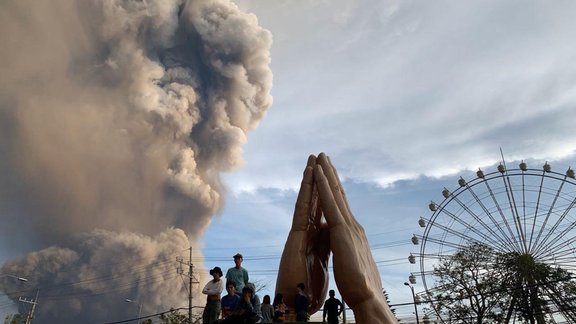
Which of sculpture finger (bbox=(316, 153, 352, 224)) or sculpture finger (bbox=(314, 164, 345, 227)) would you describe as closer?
sculpture finger (bbox=(314, 164, 345, 227))

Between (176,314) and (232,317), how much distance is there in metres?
37.3

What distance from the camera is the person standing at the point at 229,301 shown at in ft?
27.1

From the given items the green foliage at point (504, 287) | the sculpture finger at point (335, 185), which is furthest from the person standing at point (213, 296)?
the green foliage at point (504, 287)

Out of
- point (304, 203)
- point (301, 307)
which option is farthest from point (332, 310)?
point (304, 203)

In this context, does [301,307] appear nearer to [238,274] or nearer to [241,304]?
[238,274]

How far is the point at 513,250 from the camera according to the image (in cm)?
2412

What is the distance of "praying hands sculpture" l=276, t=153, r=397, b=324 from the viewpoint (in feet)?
34.0

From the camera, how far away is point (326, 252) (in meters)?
12.9

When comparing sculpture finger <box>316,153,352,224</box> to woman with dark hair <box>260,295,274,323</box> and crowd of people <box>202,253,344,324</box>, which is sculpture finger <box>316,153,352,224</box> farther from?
woman with dark hair <box>260,295,274,323</box>

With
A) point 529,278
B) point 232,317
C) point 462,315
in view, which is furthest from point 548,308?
point 232,317

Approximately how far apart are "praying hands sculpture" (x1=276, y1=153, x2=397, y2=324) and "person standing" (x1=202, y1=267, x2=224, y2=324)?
3.15 meters

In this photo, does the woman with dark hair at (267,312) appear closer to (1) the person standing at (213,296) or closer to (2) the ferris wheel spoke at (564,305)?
(1) the person standing at (213,296)

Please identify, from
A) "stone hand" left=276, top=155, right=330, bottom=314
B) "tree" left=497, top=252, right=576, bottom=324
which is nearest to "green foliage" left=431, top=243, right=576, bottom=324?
"tree" left=497, top=252, right=576, bottom=324

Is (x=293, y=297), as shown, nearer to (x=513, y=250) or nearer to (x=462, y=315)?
(x=513, y=250)
